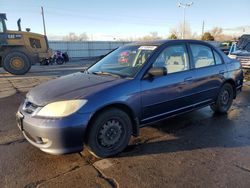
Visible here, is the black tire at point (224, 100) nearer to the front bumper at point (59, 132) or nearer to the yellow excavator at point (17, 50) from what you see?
the front bumper at point (59, 132)

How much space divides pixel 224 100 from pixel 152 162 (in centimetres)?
283

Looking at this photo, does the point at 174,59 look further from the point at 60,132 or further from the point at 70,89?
the point at 60,132

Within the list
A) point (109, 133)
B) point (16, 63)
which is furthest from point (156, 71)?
point (16, 63)

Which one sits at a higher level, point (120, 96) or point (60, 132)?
point (120, 96)

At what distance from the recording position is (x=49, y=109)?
2.87 meters

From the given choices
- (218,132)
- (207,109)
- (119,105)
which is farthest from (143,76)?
(207,109)

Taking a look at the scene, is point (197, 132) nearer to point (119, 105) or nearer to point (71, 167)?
point (119, 105)

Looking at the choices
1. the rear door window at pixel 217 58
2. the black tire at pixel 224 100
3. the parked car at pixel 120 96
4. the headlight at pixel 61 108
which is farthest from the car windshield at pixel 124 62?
the black tire at pixel 224 100

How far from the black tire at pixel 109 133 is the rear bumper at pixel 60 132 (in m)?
0.18

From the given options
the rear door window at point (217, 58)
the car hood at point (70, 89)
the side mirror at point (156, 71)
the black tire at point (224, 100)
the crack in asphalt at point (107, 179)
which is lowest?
the crack in asphalt at point (107, 179)

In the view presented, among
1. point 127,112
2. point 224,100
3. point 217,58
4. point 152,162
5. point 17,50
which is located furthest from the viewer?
point 17,50

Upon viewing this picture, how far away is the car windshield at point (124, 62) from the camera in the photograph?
144 inches

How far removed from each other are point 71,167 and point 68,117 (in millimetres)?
709

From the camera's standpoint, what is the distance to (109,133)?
10.6ft
